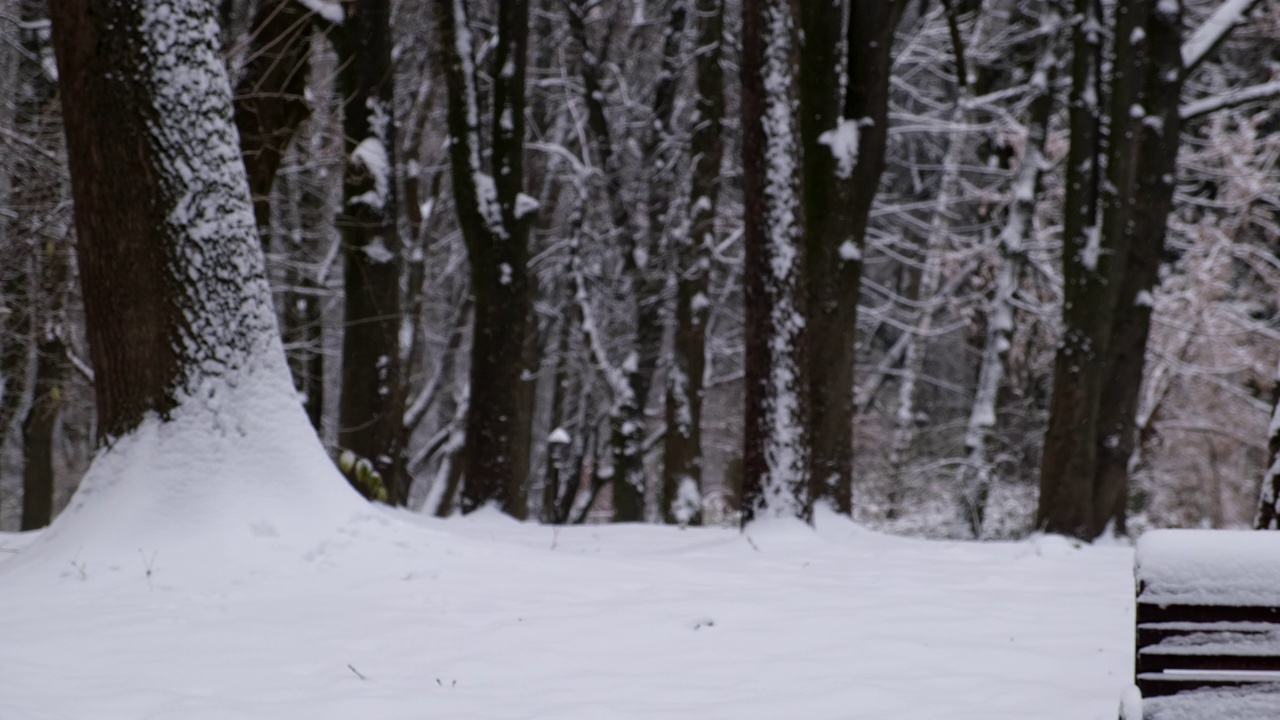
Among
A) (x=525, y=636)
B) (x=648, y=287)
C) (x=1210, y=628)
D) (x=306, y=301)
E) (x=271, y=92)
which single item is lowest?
(x=525, y=636)

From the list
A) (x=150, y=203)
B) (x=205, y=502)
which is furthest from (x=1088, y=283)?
(x=150, y=203)

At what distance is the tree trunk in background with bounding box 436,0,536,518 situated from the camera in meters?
12.0

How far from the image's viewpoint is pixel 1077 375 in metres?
11.2

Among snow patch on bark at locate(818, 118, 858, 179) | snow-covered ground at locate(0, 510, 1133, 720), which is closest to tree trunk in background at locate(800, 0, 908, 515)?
snow patch on bark at locate(818, 118, 858, 179)

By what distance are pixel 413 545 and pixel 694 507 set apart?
7.74 m

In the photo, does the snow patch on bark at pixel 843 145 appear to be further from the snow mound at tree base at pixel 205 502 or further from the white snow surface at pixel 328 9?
the snow mound at tree base at pixel 205 502

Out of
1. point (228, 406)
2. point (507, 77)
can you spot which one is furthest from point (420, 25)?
point (228, 406)

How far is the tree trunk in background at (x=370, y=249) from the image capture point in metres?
10.9

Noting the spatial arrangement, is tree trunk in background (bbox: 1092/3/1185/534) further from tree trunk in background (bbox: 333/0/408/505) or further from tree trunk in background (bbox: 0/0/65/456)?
tree trunk in background (bbox: 0/0/65/456)

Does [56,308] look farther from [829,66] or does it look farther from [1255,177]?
[1255,177]

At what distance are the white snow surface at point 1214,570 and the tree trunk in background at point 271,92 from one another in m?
8.08

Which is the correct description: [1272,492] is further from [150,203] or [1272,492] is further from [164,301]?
[150,203]

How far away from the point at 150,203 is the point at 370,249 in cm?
465

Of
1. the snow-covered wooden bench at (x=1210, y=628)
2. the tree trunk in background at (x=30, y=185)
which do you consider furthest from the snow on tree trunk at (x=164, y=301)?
the snow-covered wooden bench at (x=1210, y=628)
